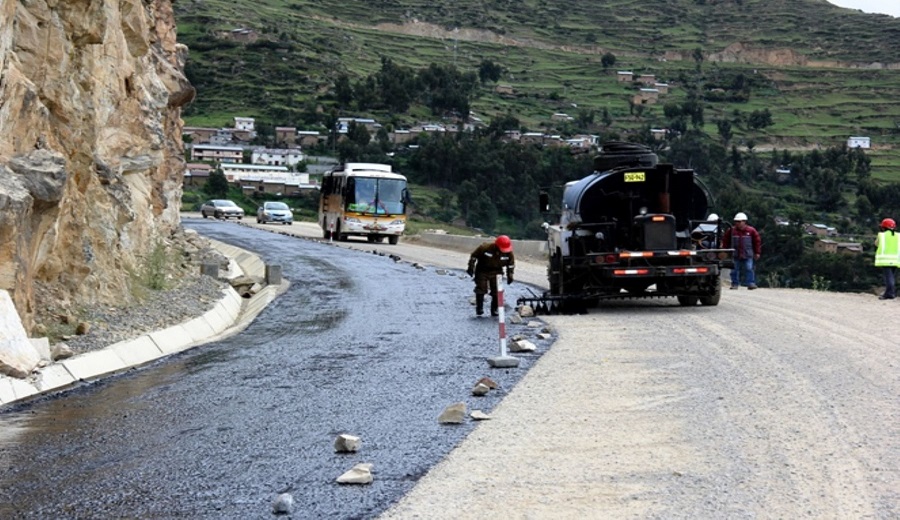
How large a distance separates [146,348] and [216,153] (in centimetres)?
12180

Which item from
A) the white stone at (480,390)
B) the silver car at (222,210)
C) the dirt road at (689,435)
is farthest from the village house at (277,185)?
the white stone at (480,390)

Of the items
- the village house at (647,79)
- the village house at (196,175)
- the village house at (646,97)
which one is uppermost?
the village house at (647,79)

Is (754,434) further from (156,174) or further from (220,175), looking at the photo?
(220,175)

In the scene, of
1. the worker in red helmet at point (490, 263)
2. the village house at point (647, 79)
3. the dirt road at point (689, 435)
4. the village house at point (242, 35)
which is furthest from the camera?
the village house at point (647, 79)

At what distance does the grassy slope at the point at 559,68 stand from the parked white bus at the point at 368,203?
6587 centimetres

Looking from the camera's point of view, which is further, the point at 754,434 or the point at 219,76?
the point at 219,76

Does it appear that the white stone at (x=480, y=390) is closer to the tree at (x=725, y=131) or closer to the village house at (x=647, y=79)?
the tree at (x=725, y=131)

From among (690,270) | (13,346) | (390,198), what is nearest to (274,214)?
(390,198)

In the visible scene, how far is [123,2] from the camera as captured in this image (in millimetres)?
26203

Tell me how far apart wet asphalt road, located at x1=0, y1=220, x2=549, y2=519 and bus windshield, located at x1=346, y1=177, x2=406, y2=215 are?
34405mm

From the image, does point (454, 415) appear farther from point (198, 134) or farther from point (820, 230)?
point (198, 134)

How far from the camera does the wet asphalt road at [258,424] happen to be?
25.2 feet

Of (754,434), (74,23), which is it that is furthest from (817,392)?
(74,23)

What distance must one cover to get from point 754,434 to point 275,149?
122 meters
